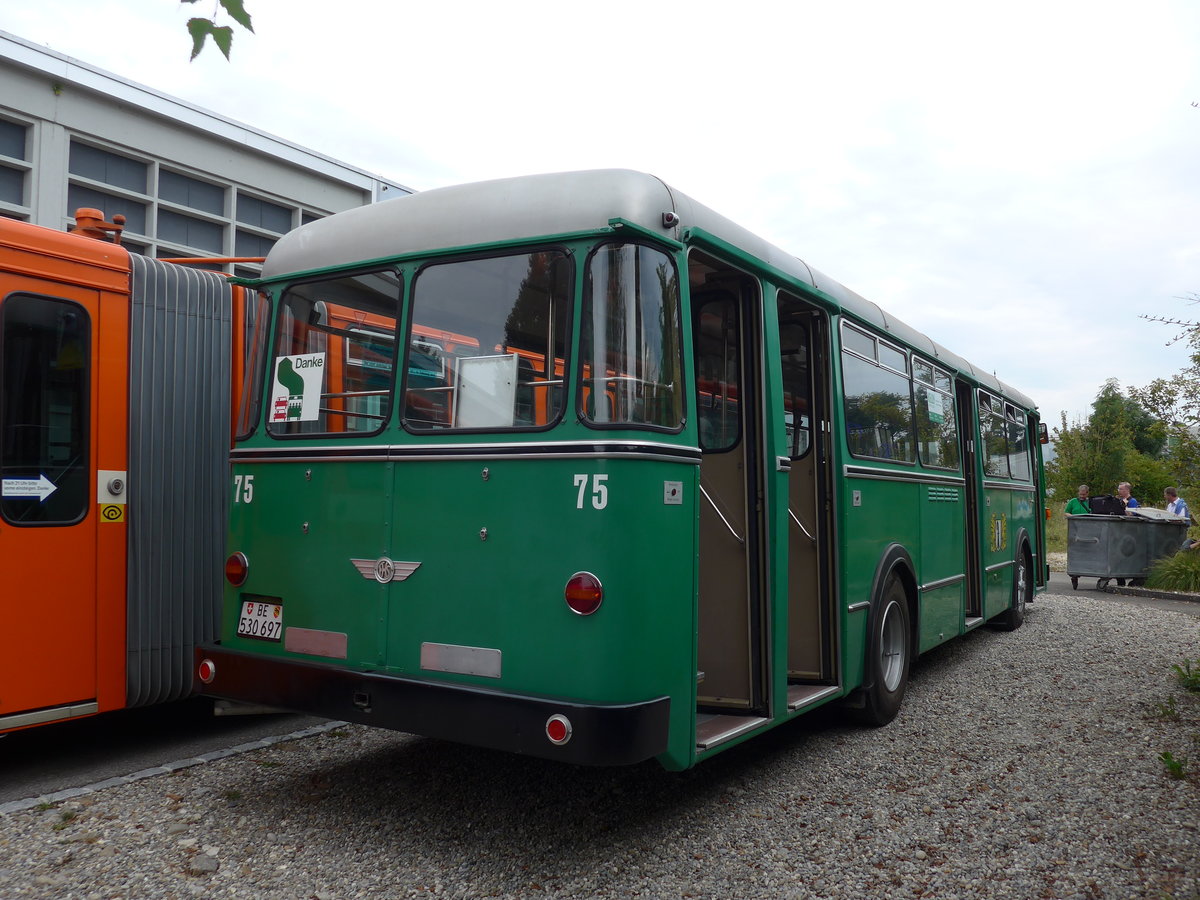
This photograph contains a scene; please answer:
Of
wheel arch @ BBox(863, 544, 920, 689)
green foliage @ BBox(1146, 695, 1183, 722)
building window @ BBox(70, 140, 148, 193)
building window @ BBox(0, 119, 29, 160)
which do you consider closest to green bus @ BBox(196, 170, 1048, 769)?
wheel arch @ BBox(863, 544, 920, 689)

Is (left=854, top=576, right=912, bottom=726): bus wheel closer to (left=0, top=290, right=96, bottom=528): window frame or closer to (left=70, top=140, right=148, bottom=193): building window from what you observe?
(left=0, top=290, right=96, bottom=528): window frame

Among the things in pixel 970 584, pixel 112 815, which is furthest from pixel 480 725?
pixel 970 584

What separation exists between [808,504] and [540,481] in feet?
8.21

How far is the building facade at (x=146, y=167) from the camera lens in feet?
41.0

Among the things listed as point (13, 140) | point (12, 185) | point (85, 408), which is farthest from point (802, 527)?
point (13, 140)

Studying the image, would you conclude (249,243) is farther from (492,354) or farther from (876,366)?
(492,354)

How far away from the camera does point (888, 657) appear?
265 inches

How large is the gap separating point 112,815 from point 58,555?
139cm

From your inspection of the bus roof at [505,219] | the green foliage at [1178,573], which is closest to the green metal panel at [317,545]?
the bus roof at [505,219]

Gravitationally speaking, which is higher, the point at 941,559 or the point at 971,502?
the point at 971,502

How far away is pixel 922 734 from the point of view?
20.7 ft

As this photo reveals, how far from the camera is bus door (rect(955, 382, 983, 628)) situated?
9.29m

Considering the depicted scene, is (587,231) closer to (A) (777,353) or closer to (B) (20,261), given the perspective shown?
(A) (777,353)

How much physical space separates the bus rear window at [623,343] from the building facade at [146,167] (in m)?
10.1
